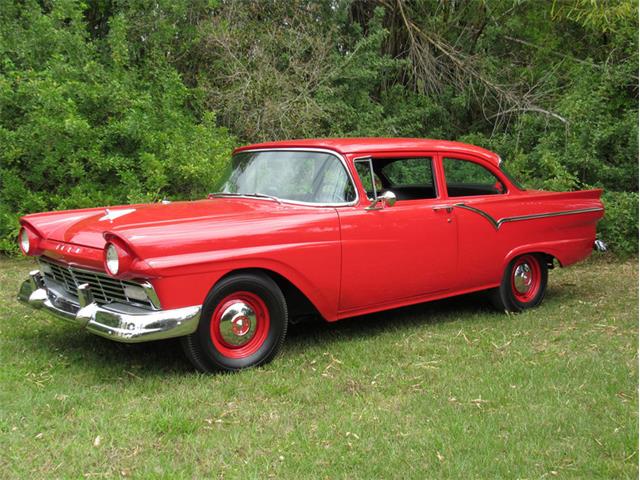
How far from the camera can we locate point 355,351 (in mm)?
4922

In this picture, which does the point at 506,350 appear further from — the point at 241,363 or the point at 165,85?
the point at 165,85

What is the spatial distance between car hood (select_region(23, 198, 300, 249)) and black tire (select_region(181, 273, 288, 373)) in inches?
16.6

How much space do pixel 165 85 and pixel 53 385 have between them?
7048mm

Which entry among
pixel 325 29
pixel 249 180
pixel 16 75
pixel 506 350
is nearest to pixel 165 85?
pixel 16 75

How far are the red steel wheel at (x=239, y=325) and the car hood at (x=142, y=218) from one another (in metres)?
0.53

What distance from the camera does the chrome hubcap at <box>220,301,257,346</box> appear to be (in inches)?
174

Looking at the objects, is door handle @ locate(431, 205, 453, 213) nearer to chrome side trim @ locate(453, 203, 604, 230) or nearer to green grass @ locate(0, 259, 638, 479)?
chrome side trim @ locate(453, 203, 604, 230)

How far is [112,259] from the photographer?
161 inches

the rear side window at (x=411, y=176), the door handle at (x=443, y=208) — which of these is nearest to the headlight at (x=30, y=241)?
the rear side window at (x=411, y=176)

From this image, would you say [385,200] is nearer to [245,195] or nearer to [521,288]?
[245,195]

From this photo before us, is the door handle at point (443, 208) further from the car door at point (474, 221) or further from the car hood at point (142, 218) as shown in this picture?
the car hood at point (142, 218)

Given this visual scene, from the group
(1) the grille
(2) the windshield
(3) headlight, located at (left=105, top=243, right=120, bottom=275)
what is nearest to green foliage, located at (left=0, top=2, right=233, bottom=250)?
(2) the windshield

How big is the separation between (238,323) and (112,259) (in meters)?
0.90

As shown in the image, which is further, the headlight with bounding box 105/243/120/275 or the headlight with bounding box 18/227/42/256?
the headlight with bounding box 18/227/42/256
